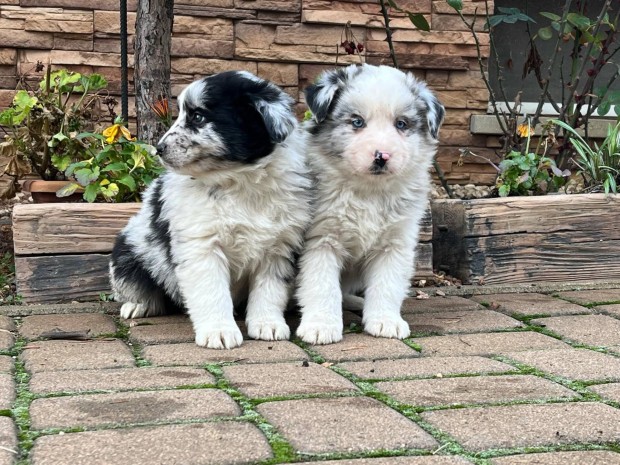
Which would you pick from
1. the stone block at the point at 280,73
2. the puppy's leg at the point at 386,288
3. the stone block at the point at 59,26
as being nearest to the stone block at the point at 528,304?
the puppy's leg at the point at 386,288

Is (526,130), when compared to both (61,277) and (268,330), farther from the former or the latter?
(61,277)

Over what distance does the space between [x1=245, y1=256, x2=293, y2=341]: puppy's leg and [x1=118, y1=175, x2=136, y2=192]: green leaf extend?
1155 mm

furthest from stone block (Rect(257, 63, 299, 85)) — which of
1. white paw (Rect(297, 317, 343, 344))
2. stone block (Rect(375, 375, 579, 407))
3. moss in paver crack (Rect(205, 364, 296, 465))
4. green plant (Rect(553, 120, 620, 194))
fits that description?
stone block (Rect(375, 375, 579, 407))

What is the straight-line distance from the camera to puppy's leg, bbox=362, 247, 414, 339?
3731mm

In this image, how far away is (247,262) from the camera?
373 centimetres

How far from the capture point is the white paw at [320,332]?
3572 mm

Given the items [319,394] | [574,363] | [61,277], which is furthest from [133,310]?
[574,363]

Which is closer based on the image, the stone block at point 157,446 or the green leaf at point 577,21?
the stone block at point 157,446

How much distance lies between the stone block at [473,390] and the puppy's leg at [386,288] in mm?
811

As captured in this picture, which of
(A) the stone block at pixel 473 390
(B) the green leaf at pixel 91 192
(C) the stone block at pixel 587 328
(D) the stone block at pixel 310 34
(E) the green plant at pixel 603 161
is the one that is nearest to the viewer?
(A) the stone block at pixel 473 390

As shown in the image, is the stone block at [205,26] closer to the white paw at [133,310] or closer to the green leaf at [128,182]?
the green leaf at [128,182]

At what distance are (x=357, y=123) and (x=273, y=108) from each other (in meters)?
0.39

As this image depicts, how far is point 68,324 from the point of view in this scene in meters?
3.93

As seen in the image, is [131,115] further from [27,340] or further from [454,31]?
[27,340]
